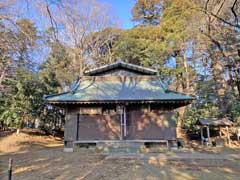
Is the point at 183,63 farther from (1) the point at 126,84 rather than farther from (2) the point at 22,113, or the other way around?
(2) the point at 22,113

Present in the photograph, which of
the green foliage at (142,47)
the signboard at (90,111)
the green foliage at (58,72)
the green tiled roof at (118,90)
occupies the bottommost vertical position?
the signboard at (90,111)

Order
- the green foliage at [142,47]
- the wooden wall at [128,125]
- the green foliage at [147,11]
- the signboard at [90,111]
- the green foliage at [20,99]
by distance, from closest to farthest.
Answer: the wooden wall at [128,125] → the signboard at [90,111] → the green foliage at [20,99] → the green foliage at [142,47] → the green foliage at [147,11]

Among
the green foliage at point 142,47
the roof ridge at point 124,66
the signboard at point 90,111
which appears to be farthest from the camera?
the green foliage at point 142,47

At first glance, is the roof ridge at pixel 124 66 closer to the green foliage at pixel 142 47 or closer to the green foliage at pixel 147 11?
the green foliage at pixel 142 47

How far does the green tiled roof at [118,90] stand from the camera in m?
12.6

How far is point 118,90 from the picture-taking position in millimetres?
14227

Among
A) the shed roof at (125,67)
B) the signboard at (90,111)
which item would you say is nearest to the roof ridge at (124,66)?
the shed roof at (125,67)

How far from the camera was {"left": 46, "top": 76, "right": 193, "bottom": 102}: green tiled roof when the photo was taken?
41.4 ft

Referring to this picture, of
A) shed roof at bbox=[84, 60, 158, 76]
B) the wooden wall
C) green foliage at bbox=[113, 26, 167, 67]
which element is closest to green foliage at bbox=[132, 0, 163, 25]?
green foliage at bbox=[113, 26, 167, 67]

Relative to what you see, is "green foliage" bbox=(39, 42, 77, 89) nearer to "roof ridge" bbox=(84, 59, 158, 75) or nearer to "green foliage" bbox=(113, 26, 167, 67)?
"roof ridge" bbox=(84, 59, 158, 75)

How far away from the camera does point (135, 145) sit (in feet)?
41.2

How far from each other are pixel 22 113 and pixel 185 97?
44.0ft

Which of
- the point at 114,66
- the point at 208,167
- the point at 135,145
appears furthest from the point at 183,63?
the point at 208,167

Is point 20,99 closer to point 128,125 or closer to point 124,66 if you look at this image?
point 124,66
